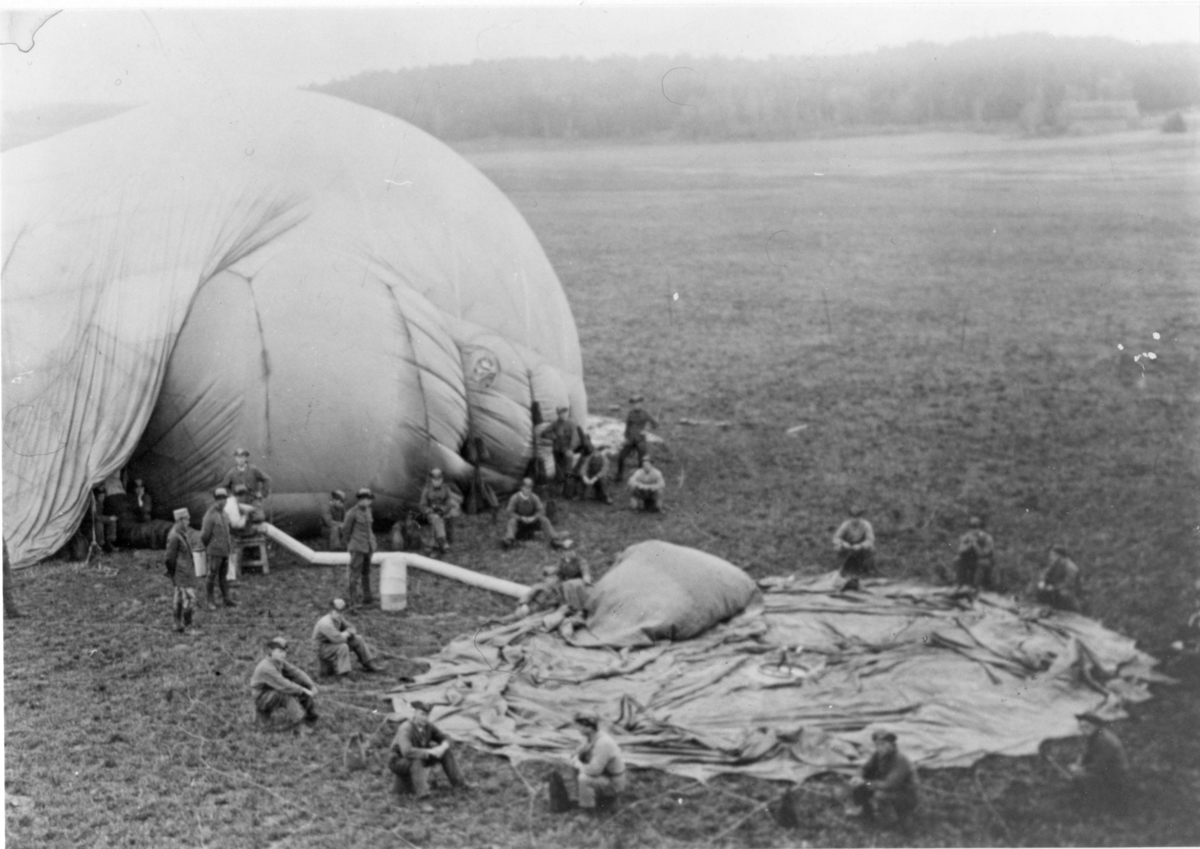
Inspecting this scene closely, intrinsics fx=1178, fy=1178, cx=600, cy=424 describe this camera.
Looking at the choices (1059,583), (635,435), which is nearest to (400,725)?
(1059,583)

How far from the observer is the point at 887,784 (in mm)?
8914

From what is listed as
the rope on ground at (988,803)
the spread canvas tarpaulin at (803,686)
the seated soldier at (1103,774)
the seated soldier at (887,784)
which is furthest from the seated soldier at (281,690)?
the seated soldier at (1103,774)

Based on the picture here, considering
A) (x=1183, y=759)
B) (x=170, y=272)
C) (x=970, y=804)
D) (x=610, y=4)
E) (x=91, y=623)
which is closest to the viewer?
(x=970, y=804)

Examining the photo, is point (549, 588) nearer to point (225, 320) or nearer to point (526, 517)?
point (526, 517)

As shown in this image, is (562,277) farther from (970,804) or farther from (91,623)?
(970,804)

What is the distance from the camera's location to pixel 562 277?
1063 inches

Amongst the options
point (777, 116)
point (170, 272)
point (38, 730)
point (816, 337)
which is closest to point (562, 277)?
point (816, 337)

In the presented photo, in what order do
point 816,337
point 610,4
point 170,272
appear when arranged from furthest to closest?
point 816,337 < point 170,272 < point 610,4

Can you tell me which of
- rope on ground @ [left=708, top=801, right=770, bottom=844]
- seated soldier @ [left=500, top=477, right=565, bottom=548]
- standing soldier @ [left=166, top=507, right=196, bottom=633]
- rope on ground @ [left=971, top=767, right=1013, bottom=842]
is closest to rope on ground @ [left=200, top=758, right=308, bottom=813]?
standing soldier @ [left=166, top=507, right=196, bottom=633]

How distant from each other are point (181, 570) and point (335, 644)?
208 cm

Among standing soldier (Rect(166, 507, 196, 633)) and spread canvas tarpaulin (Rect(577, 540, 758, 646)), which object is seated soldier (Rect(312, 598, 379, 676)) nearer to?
standing soldier (Rect(166, 507, 196, 633))

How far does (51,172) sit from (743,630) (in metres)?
9.91

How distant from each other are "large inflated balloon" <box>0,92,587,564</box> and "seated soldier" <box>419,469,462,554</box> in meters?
0.32

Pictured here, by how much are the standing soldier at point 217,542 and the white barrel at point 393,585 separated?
64.1 inches
